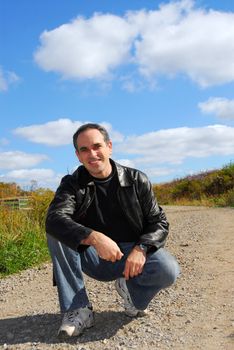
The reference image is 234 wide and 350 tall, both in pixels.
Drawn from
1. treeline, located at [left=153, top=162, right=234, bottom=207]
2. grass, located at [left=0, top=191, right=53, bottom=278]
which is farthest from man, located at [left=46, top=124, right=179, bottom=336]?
treeline, located at [left=153, top=162, right=234, bottom=207]

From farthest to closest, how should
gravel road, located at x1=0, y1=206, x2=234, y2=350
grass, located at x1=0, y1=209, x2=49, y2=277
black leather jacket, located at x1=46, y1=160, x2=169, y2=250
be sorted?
grass, located at x1=0, y1=209, x2=49, y2=277, black leather jacket, located at x1=46, y1=160, x2=169, y2=250, gravel road, located at x1=0, y1=206, x2=234, y2=350

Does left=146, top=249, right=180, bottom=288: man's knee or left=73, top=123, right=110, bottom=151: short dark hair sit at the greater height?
left=73, top=123, right=110, bottom=151: short dark hair

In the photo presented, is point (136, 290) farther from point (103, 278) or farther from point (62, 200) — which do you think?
point (62, 200)

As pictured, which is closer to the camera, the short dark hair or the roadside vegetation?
the short dark hair

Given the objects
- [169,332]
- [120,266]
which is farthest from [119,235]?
[169,332]

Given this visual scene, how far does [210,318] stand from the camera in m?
3.73

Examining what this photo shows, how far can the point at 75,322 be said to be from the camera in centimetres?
342

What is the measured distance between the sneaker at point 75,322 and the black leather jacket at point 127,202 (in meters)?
0.47

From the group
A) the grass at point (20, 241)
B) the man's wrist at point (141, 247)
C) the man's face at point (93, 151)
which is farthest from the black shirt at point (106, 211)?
the grass at point (20, 241)

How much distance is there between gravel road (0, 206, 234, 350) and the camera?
3305 millimetres

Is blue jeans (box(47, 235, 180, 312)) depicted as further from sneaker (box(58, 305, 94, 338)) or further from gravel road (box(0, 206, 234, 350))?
gravel road (box(0, 206, 234, 350))

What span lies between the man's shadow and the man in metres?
0.10

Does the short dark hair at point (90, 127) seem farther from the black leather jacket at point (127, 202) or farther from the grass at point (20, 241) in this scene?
the grass at point (20, 241)

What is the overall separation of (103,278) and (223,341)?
0.98 m
